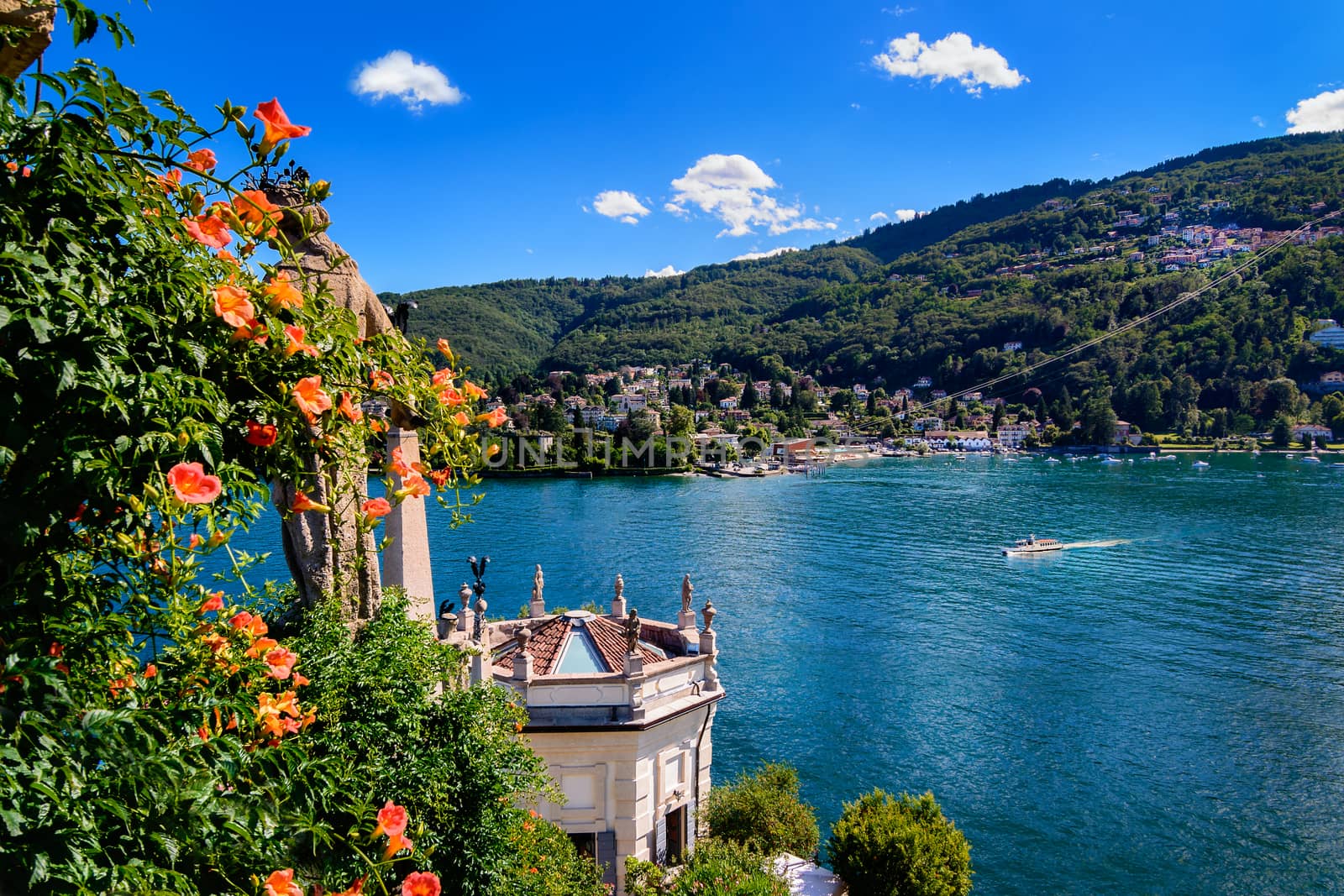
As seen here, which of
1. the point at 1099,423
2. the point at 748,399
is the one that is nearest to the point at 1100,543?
the point at 1099,423

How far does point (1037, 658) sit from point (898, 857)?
17116 mm

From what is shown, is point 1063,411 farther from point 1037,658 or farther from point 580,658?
point 580,658

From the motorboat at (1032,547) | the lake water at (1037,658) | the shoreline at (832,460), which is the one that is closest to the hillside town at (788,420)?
the shoreline at (832,460)

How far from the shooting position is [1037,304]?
403 feet

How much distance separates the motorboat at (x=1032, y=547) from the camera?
40.3m

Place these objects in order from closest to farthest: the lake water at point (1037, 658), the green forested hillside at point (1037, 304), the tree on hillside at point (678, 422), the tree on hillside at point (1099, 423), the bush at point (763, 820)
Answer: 1. the bush at point (763, 820)
2. the lake water at point (1037, 658)
3. the tree on hillside at point (678, 422)
4. the tree on hillside at point (1099, 423)
5. the green forested hillside at point (1037, 304)

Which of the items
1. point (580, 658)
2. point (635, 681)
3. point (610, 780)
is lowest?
point (610, 780)

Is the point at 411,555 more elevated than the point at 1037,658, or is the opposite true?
the point at 411,555

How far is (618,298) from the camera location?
179m

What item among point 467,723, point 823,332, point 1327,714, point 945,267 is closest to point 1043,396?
point 823,332

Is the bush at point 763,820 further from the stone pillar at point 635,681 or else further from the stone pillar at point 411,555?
the stone pillar at point 411,555

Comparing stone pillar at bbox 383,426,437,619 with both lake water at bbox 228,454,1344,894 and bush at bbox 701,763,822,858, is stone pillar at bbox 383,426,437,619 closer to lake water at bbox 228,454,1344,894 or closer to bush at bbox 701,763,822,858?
bush at bbox 701,763,822,858

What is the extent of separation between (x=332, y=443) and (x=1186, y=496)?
212 feet

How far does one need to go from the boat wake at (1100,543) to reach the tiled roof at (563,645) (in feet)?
121
